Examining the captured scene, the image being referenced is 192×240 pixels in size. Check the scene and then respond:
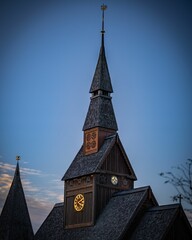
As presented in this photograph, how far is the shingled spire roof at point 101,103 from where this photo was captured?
188ft

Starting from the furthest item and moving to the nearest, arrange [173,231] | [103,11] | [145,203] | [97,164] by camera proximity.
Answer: [103,11] < [97,164] < [145,203] < [173,231]

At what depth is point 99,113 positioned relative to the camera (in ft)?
189

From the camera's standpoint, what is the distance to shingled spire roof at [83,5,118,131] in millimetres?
57344

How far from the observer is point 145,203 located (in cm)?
5084

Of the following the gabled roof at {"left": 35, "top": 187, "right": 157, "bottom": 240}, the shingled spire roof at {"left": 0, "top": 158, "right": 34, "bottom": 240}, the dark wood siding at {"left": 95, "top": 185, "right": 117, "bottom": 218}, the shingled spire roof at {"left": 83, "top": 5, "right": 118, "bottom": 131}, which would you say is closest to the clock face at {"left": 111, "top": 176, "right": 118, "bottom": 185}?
the dark wood siding at {"left": 95, "top": 185, "right": 117, "bottom": 218}

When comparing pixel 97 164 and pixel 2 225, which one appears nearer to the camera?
pixel 97 164

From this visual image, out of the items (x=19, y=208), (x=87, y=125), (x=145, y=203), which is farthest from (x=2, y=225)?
(x=145, y=203)

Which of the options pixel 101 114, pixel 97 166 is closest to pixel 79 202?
pixel 97 166

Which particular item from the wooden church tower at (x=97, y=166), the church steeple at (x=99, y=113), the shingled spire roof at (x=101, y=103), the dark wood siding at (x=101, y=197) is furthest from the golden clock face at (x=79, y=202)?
the shingled spire roof at (x=101, y=103)

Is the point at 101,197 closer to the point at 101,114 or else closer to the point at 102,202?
the point at 102,202

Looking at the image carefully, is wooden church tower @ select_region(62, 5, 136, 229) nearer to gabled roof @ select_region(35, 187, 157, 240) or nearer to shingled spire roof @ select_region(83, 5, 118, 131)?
shingled spire roof @ select_region(83, 5, 118, 131)

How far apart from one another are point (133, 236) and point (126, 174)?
9034 mm

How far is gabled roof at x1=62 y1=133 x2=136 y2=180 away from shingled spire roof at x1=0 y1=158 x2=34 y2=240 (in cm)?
877

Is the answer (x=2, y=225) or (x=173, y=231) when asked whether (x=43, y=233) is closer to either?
(x=2, y=225)
